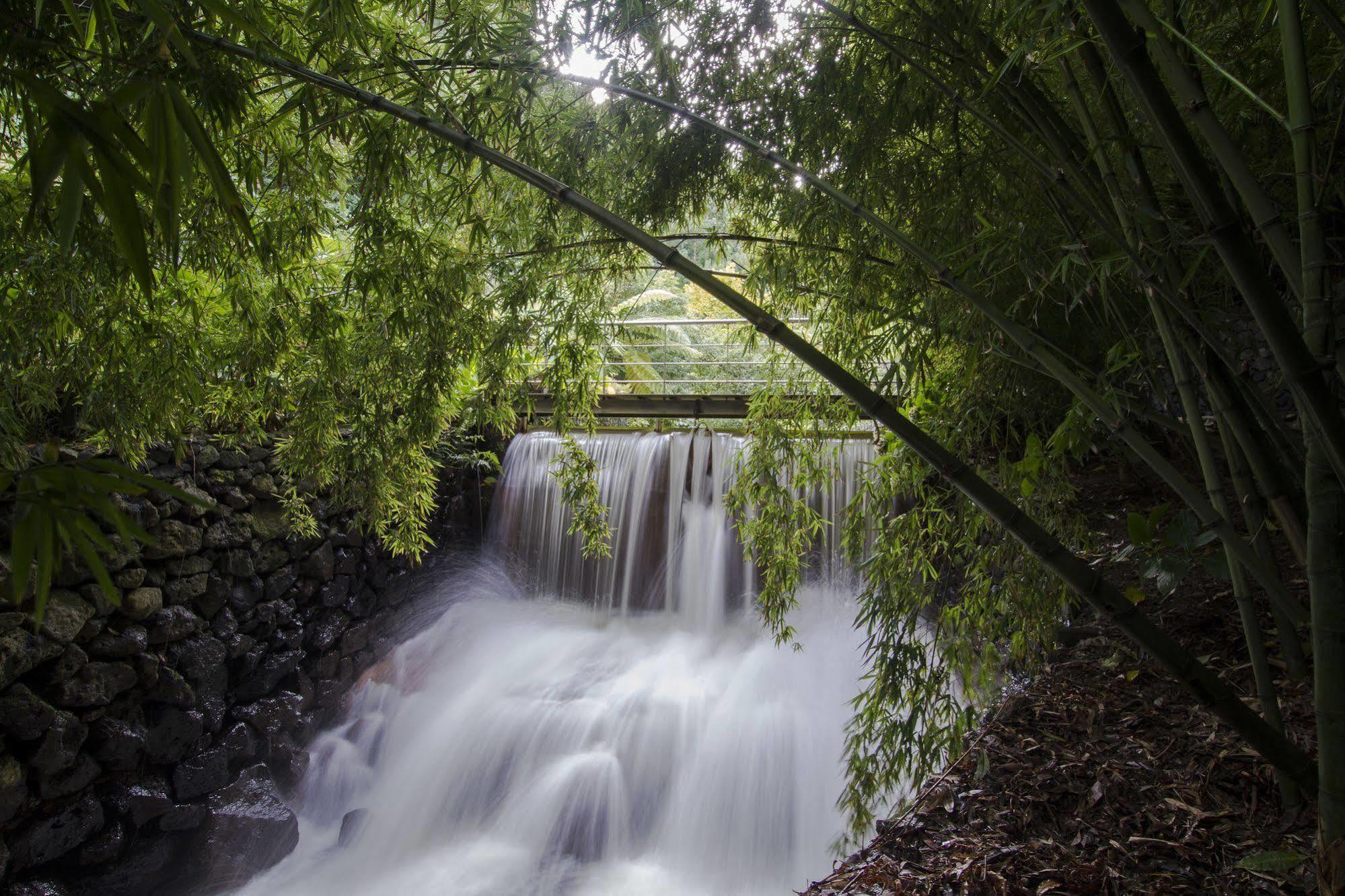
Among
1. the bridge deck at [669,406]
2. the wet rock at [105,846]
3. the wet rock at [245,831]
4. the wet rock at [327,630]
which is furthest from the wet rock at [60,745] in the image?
the bridge deck at [669,406]

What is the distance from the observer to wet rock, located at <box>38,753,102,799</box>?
3.50 m

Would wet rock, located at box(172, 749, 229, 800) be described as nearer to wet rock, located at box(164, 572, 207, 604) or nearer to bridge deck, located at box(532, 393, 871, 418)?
wet rock, located at box(164, 572, 207, 604)

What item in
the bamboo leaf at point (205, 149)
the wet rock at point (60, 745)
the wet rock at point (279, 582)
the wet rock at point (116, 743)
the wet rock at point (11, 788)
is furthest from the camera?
the wet rock at point (279, 582)

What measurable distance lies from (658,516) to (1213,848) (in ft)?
14.0

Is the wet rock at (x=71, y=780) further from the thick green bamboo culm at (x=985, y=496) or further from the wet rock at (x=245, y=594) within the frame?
the thick green bamboo culm at (x=985, y=496)

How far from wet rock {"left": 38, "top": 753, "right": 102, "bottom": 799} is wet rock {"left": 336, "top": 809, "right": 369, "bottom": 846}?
1.15m

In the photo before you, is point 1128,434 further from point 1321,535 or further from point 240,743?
point 240,743

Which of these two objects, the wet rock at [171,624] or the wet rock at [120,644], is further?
the wet rock at [171,624]

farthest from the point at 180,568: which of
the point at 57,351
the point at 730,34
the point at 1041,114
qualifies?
the point at 1041,114

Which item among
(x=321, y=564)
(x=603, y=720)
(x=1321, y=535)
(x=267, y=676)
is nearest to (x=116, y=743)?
(x=267, y=676)

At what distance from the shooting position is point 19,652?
11.2 ft

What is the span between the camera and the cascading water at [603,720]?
3.60m

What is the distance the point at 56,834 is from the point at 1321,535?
467 cm

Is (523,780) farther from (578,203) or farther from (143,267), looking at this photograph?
(143,267)
